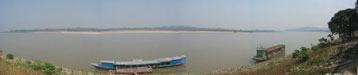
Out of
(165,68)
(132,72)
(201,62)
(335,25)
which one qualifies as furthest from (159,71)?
(335,25)

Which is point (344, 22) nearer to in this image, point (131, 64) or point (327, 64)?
point (327, 64)

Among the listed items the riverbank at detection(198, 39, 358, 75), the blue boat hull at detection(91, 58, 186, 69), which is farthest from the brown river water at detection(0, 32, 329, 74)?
the riverbank at detection(198, 39, 358, 75)

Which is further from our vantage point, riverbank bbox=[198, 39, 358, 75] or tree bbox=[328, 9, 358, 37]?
tree bbox=[328, 9, 358, 37]

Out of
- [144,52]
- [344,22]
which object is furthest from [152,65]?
[344,22]

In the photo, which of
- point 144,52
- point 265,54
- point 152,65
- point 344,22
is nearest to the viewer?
point 344,22

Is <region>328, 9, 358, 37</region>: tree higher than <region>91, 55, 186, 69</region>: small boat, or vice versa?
<region>328, 9, 358, 37</region>: tree

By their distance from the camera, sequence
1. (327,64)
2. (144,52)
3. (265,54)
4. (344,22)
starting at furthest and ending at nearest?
(144,52), (265,54), (344,22), (327,64)

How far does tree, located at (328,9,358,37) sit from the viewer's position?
15510mm

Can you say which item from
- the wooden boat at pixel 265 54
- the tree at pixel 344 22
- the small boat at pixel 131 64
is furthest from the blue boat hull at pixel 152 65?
the tree at pixel 344 22

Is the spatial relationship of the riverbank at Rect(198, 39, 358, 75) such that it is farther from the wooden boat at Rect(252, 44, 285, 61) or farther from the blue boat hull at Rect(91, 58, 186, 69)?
the wooden boat at Rect(252, 44, 285, 61)

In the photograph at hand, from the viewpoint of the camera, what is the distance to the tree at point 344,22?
15.5 meters

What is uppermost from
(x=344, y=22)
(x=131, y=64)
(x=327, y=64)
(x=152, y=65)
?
(x=344, y=22)

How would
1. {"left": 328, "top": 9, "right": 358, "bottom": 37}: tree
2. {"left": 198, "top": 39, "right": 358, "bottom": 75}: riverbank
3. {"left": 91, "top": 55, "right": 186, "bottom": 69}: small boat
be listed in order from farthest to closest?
{"left": 91, "top": 55, "right": 186, "bottom": 69}: small boat
{"left": 328, "top": 9, "right": 358, "bottom": 37}: tree
{"left": 198, "top": 39, "right": 358, "bottom": 75}: riverbank

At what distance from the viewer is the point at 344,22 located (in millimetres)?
15797
